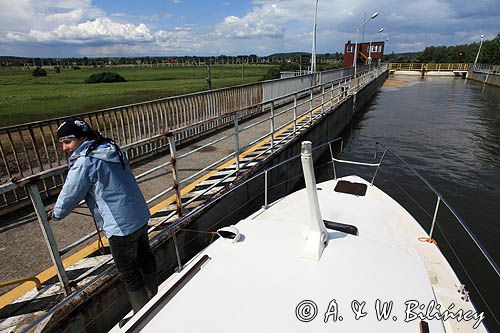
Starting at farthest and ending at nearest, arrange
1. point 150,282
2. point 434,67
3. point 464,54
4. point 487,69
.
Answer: point 464,54 < point 434,67 < point 487,69 < point 150,282

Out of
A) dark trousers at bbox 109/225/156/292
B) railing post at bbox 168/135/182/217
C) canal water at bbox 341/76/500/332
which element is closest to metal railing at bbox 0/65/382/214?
railing post at bbox 168/135/182/217

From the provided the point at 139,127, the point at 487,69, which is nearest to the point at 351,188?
the point at 139,127

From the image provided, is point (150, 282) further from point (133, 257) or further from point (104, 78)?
point (104, 78)

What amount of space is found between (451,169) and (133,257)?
12511 millimetres

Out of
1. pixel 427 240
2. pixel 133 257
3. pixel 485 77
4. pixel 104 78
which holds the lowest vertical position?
pixel 485 77

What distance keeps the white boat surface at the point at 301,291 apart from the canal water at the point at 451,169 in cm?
291

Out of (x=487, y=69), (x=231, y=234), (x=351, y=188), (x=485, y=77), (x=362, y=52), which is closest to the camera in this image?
(x=231, y=234)

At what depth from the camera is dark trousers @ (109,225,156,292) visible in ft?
9.10

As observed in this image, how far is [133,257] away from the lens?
9.56 feet

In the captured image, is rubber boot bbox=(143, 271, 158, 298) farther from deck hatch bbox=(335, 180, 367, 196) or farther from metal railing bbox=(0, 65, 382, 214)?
deck hatch bbox=(335, 180, 367, 196)

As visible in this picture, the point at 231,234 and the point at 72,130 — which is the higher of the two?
the point at 72,130

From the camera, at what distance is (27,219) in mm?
4668

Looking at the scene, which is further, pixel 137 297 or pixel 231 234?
pixel 137 297

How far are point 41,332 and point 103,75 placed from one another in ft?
212
